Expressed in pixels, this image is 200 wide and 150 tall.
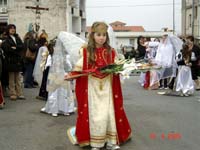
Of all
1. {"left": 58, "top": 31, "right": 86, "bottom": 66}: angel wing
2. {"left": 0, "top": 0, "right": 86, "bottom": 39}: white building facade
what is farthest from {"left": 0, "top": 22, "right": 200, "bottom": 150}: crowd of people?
{"left": 0, "top": 0, "right": 86, "bottom": 39}: white building facade

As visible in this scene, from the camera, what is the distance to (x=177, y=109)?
9.75 m

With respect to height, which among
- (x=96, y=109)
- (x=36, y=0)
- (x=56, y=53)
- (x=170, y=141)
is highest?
(x=36, y=0)

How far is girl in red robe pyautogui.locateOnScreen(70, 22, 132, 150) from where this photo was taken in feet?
19.2

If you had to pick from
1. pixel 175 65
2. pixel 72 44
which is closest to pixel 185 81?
pixel 175 65

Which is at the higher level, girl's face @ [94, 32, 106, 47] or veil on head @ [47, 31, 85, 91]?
girl's face @ [94, 32, 106, 47]

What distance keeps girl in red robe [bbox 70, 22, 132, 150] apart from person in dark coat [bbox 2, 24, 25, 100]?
492 centimetres

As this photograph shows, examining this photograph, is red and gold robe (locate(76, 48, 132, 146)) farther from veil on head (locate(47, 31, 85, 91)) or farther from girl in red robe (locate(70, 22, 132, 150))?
veil on head (locate(47, 31, 85, 91))

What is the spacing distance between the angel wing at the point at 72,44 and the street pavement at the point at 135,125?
131cm

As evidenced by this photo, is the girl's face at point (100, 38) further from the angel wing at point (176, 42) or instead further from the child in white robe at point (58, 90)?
the angel wing at point (176, 42)

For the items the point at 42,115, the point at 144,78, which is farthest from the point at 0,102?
the point at 144,78

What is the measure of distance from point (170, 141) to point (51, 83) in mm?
3173

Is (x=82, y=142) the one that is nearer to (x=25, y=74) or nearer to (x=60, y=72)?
(x=60, y=72)

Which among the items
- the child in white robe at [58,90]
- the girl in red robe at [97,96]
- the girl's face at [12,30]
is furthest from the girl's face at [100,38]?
the girl's face at [12,30]

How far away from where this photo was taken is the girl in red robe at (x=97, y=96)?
5852mm
